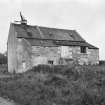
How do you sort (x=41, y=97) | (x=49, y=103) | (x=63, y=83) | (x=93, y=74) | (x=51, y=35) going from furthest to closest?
1. (x=51, y=35)
2. (x=93, y=74)
3. (x=63, y=83)
4. (x=41, y=97)
5. (x=49, y=103)

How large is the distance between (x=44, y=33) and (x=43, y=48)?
4631 mm

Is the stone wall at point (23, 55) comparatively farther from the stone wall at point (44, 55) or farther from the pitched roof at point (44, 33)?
the pitched roof at point (44, 33)

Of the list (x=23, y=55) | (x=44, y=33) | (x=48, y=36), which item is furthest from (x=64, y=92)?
(x=44, y=33)

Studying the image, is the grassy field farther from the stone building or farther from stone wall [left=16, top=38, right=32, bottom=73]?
stone wall [left=16, top=38, right=32, bottom=73]

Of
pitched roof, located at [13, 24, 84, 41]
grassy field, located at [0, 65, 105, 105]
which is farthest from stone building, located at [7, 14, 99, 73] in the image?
grassy field, located at [0, 65, 105, 105]

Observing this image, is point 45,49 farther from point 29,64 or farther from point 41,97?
point 41,97

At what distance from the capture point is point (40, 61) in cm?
2773

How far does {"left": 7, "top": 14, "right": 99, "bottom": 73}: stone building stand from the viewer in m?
27.8

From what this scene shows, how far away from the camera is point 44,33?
31.8 meters

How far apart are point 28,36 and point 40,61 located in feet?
16.1

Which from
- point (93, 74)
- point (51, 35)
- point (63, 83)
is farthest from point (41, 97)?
point (51, 35)

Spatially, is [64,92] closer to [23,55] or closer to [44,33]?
[23,55]

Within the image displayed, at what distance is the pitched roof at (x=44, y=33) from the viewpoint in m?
29.6

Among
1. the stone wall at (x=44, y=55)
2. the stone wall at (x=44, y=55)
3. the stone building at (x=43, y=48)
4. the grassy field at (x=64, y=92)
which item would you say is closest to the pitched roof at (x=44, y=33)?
the stone building at (x=43, y=48)
